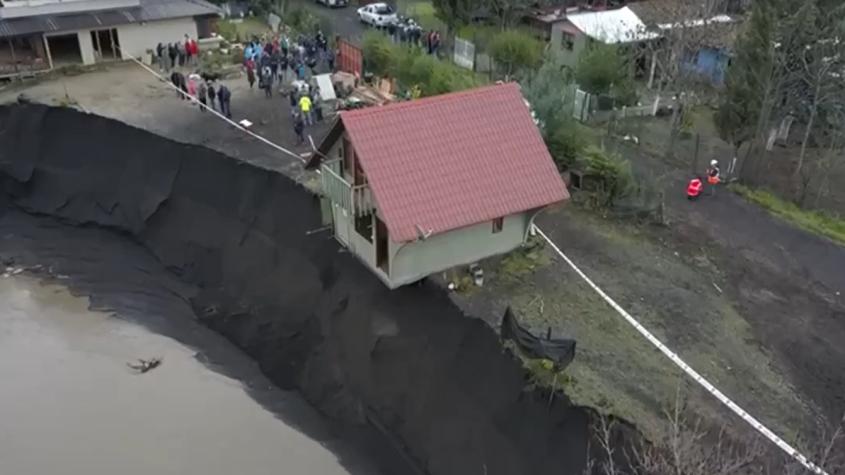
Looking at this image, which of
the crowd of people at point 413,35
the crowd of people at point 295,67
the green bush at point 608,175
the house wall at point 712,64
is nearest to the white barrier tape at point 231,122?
the crowd of people at point 295,67

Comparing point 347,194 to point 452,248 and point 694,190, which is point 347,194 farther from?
point 694,190

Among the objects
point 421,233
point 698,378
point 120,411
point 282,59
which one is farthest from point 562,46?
point 120,411

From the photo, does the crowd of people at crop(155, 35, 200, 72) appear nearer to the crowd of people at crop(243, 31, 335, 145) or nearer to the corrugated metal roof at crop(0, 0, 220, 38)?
the corrugated metal roof at crop(0, 0, 220, 38)

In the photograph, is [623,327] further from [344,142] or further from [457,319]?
[344,142]

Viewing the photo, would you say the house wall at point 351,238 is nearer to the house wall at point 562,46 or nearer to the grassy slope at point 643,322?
the grassy slope at point 643,322

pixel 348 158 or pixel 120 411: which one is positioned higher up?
pixel 348 158
